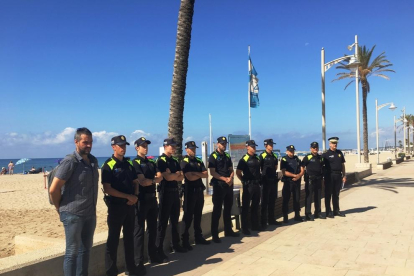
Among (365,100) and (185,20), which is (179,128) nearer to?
(185,20)

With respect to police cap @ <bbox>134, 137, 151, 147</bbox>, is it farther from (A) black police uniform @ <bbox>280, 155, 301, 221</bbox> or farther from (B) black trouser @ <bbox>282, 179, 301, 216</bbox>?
(B) black trouser @ <bbox>282, 179, 301, 216</bbox>

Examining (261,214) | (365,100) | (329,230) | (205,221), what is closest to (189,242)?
(205,221)

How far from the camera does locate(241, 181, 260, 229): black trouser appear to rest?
704 cm

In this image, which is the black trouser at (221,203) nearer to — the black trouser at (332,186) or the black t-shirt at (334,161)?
the black trouser at (332,186)

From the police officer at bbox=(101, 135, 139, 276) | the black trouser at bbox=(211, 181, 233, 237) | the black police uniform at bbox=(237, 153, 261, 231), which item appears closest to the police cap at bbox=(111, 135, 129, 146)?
the police officer at bbox=(101, 135, 139, 276)

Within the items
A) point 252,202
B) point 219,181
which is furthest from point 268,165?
point 219,181

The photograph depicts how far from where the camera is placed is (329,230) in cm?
731

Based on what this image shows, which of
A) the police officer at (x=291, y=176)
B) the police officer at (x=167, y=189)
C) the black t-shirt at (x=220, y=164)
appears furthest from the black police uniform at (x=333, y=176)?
the police officer at (x=167, y=189)

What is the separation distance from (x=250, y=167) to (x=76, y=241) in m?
4.15

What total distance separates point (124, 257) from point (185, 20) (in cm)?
636

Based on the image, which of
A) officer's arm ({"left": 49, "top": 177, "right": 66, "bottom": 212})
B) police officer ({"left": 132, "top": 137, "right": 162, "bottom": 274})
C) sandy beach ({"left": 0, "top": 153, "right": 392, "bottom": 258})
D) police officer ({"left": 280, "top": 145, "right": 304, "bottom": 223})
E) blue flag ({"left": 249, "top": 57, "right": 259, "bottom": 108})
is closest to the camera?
officer's arm ({"left": 49, "top": 177, "right": 66, "bottom": 212})

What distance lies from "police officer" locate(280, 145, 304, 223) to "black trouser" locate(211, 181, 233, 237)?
198 cm

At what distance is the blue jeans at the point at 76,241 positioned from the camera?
11.8 feet

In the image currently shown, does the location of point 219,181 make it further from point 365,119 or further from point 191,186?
point 365,119
